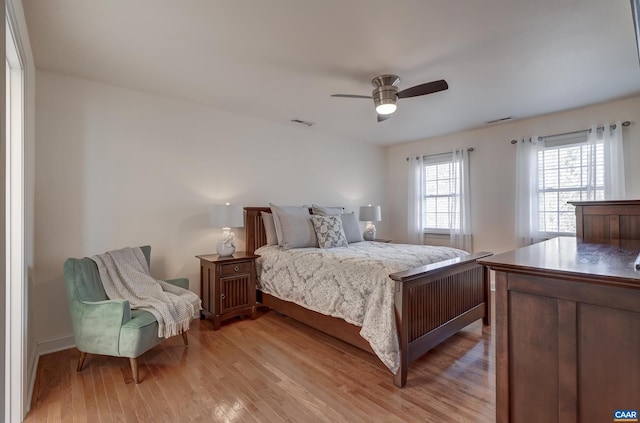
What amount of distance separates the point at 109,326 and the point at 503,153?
519 cm

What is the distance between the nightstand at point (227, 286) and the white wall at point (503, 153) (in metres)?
3.62

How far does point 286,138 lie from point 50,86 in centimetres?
259

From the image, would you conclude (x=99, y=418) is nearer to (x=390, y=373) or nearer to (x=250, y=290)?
(x=250, y=290)

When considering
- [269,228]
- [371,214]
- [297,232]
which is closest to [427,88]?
[297,232]

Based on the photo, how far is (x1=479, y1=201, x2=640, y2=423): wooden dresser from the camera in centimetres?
92

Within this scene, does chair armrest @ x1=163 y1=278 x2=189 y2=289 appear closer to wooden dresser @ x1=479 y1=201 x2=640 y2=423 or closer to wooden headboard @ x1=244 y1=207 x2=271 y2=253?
wooden headboard @ x1=244 y1=207 x2=271 y2=253

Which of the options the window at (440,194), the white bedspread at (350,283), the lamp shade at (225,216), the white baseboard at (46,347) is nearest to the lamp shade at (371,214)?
the window at (440,194)

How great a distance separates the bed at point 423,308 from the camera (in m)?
2.09

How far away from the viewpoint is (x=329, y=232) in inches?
142

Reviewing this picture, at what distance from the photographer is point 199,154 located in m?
3.53

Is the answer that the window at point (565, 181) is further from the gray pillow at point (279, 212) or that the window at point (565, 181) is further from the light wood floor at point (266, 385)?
the gray pillow at point (279, 212)

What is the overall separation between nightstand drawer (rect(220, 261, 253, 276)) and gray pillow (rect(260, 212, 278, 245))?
1.50 feet

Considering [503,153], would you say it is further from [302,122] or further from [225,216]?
[225,216]

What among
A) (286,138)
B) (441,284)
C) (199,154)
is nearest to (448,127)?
(286,138)
